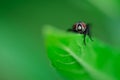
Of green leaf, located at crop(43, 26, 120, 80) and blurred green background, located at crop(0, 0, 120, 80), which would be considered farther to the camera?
blurred green background, located at crop(0, 0, 120, 80)

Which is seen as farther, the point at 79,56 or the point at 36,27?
the point at 36,27

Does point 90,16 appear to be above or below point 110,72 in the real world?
above

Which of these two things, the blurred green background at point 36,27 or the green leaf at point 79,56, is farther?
the blurred green background at point 36,27

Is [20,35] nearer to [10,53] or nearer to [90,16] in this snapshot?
[10,53]

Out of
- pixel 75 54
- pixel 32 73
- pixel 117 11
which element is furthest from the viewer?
pixel 32 73

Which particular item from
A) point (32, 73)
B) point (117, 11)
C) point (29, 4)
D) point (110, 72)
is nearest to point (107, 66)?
point (110, 72)
